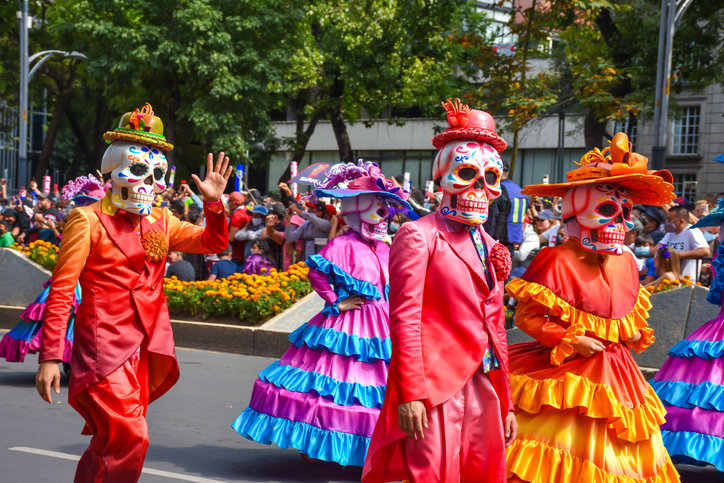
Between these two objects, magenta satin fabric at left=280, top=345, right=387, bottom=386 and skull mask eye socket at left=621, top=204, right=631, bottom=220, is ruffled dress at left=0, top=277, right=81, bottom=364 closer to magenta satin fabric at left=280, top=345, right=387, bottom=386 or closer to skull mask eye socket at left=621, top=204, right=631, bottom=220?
magenta satin fabric at left=280, top=345, right=387, bottom=386

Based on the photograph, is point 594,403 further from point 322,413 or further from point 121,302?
point 121,302

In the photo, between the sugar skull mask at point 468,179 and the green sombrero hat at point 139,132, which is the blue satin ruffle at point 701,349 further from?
the green sombrero hat at point 139,132

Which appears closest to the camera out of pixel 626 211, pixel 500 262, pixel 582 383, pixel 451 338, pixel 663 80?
pixel 451 338

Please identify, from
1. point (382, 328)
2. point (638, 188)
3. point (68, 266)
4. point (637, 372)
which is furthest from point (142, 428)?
point (638, 188)

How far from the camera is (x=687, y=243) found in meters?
9.73

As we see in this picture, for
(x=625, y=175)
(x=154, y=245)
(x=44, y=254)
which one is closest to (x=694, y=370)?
(x=625, y=175)

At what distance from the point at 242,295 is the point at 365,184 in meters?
5.31

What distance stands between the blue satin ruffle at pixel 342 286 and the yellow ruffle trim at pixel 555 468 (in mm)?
1754

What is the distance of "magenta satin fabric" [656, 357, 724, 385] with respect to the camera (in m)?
5.56

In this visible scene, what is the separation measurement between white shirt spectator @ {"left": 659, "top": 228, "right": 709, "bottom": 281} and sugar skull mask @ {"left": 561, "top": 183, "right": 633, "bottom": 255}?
197 inches

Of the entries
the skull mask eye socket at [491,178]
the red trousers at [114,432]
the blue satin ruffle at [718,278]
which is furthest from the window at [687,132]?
the red trousers at [114,432]

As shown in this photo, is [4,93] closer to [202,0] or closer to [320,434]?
[202,0]

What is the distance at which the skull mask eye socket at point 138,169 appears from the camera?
4.64 m

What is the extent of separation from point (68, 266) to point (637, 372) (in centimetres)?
318
